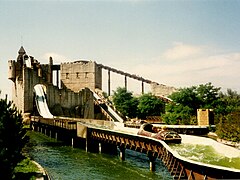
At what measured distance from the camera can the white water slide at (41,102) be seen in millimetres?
71800

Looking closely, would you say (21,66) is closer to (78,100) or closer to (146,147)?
(78,100)

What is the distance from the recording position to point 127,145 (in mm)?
31312

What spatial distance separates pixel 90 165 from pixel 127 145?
3850mm

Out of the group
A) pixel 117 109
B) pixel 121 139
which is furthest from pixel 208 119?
pixel 117 109

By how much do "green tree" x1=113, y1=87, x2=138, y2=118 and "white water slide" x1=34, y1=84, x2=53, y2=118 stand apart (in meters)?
17.1

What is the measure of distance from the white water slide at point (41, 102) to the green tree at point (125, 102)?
17.1m

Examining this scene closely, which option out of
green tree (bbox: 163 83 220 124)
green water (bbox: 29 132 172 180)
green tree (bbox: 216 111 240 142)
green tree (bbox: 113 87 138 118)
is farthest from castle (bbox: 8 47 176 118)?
green tree (bbox: 216 111 240 142)

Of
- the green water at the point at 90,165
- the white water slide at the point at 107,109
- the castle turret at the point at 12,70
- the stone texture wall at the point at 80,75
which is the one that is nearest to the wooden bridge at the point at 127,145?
the green water at the point at 90,165

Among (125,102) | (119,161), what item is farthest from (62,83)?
(119,161)

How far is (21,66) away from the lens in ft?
275

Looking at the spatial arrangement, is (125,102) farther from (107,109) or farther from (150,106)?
(150,106)

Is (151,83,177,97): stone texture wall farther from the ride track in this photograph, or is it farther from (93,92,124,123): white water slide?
the ride track

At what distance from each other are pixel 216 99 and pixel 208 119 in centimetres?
1076

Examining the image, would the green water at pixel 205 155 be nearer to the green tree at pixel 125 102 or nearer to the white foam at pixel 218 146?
the white foam at pixel 218 146
